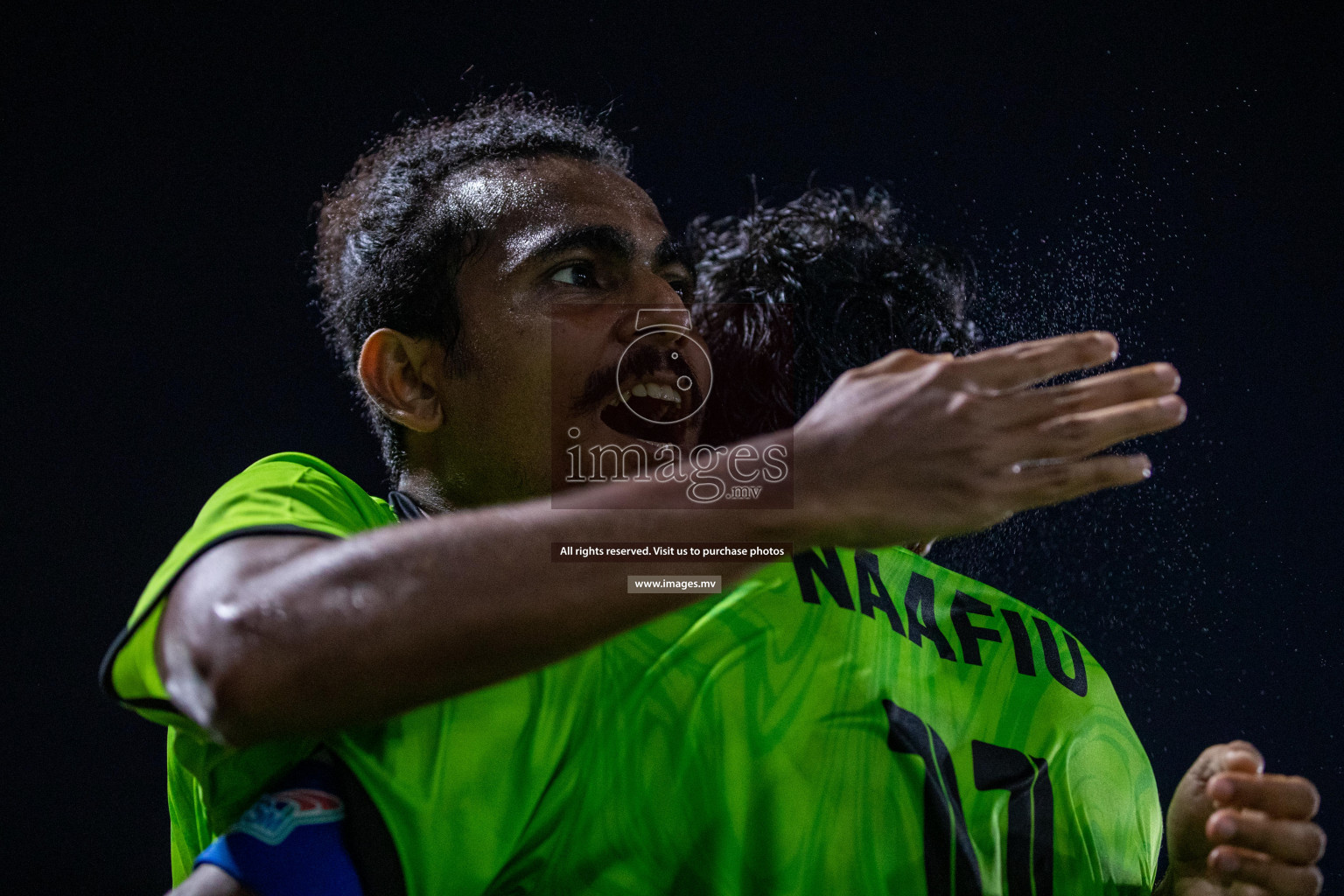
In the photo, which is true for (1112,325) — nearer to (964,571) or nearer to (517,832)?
(964,571)

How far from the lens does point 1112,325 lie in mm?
1400

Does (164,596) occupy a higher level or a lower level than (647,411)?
lower

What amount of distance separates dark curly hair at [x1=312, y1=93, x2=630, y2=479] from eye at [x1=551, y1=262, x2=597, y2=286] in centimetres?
11

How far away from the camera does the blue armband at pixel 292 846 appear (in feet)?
2.13

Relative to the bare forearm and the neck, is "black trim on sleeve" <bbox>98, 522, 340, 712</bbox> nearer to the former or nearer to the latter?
the bare forearm

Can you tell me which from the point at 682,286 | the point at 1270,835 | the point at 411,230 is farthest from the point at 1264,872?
the point at 411,230

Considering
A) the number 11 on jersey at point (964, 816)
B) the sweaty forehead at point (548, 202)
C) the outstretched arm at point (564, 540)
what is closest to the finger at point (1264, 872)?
the number 11 on jersey at point (964, 816)

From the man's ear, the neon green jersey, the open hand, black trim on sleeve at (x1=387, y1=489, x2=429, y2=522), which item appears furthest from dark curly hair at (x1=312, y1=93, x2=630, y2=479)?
the open hand

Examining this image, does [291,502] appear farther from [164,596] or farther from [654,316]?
[654,316]

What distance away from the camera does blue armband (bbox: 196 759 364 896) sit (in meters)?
0.65

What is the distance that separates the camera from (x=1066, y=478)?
0.61m

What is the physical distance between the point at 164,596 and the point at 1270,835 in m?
0.79

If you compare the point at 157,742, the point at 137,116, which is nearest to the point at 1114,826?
the point at 157,742

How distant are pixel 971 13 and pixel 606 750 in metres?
1.30
